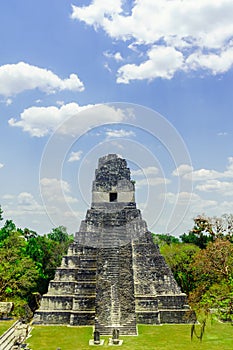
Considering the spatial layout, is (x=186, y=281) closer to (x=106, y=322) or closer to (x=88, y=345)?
(x=106, y=322)

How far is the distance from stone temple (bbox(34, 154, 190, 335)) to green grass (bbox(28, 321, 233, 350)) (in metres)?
0.63

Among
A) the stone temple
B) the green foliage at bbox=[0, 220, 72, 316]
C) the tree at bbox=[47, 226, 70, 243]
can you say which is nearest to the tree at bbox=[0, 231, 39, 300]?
the green foliage at bbox=[0, 220, 72, 316]

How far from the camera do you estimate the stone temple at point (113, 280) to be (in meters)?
17.0

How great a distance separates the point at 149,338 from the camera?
1484 cm

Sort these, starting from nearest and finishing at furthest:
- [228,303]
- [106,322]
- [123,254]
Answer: [228,303] → [106,322] → [123,254]

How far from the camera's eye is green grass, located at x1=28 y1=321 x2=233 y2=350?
13688mm

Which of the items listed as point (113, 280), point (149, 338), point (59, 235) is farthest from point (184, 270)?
point (59, 235)

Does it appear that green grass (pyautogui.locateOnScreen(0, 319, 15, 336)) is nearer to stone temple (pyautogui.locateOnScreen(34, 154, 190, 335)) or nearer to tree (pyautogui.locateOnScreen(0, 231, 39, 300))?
tree (pyautogui.locateOnScreen(0, 231, 39, 300))

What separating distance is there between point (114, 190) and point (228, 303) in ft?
49.0

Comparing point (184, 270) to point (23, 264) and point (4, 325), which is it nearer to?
point (23, 264)

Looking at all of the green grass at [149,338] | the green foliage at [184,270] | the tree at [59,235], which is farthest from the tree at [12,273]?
the tree at [59,235]

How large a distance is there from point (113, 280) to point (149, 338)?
12.3 ft

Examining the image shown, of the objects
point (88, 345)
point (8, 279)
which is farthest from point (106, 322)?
point (8, 279)

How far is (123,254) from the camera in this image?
65.3ft
